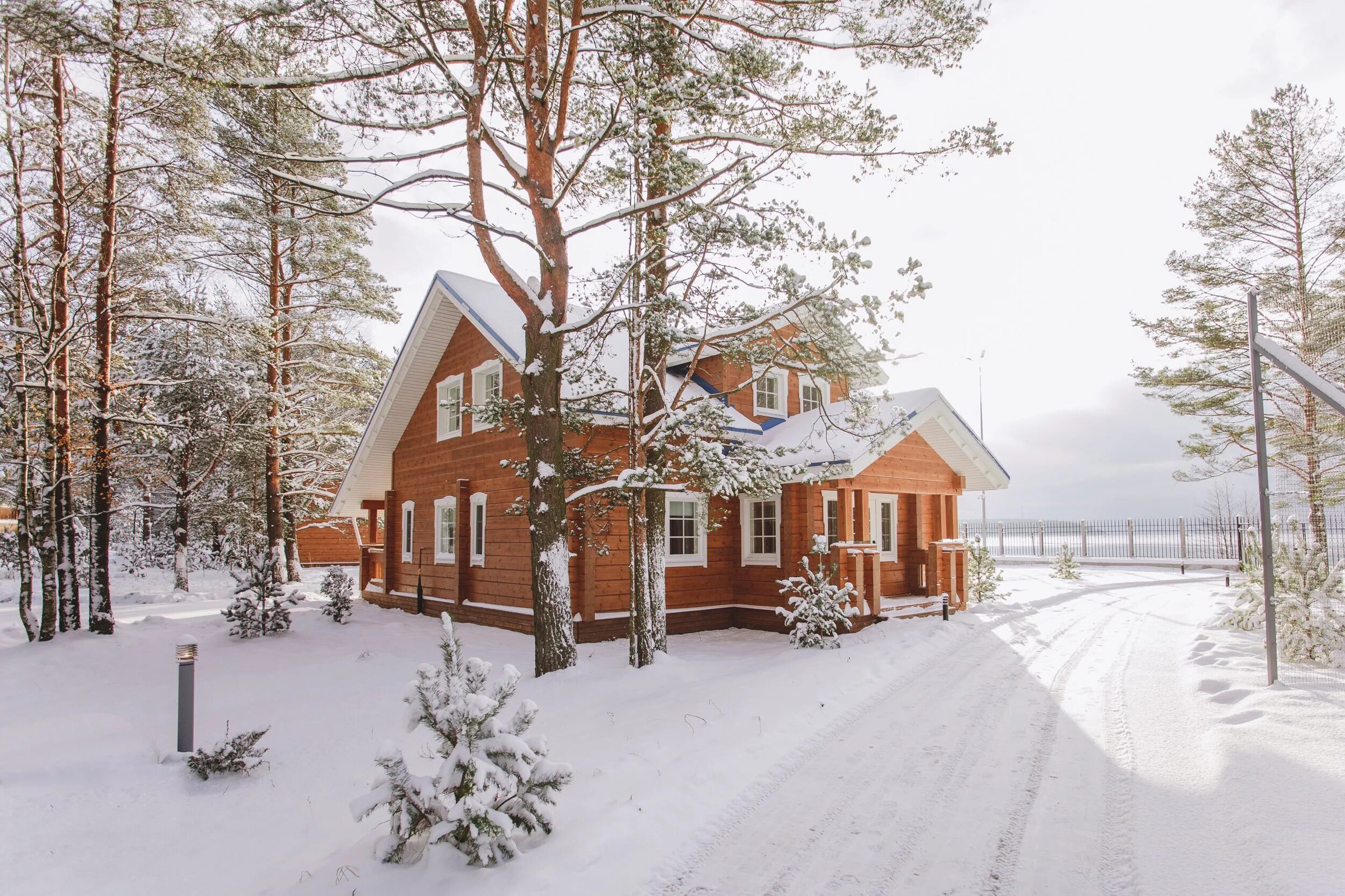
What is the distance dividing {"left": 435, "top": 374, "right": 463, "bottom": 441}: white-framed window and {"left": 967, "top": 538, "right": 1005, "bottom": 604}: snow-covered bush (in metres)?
11.6

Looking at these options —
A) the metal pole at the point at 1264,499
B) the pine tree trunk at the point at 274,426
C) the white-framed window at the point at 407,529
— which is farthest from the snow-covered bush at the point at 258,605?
the metal pole at the point at 1264,499

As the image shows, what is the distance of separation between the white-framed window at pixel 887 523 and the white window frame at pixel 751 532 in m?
2.66

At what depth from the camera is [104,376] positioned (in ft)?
38.1

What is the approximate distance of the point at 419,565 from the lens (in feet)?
52.5

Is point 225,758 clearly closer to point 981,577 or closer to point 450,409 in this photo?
point 450,409

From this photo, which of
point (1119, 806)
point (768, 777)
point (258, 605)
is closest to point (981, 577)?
point (1119, 806)

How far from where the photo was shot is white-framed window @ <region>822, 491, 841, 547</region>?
1162cm

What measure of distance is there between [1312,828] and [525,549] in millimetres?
10333

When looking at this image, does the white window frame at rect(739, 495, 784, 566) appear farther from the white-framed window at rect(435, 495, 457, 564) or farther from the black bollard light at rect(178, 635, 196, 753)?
the black bollard light at rect(178, 635, 196, 753)

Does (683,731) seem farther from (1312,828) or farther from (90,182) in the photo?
(90,182)

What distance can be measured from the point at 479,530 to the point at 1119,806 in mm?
11556

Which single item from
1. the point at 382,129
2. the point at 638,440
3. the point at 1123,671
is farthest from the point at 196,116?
the point at 1123,671

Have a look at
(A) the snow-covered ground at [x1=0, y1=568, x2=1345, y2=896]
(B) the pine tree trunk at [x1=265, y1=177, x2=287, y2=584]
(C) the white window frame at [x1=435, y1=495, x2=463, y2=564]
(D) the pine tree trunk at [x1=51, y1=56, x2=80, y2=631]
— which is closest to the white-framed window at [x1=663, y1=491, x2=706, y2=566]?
(A) the snow-covered ground at [x1=0, y1=568, x2=1345, y2=896]

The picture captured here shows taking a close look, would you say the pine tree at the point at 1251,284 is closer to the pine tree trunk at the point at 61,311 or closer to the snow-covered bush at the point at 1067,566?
the snow-covered bush at the point at 1067,566
